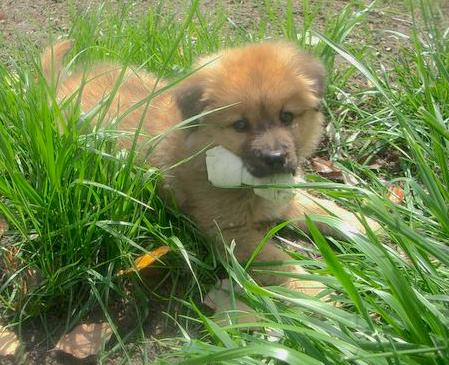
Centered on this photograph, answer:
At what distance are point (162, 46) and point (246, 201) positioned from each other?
42.8 inches

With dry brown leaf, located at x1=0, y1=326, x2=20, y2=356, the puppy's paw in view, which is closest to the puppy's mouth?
the puppy's paw

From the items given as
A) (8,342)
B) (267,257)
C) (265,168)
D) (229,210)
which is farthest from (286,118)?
(8,342)

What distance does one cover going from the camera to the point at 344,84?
3.70 m

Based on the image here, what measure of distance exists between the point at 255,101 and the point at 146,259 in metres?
0.73

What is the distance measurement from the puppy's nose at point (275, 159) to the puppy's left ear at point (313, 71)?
39 centimetres

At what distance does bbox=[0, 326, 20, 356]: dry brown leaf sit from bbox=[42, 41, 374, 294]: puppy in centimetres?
81

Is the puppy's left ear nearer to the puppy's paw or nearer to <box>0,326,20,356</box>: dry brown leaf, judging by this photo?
the puppy's paw

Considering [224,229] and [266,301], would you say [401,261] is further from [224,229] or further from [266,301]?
[224,229]

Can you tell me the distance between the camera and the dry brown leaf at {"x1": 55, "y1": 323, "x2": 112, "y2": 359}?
238cm

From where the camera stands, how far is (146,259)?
2557mm

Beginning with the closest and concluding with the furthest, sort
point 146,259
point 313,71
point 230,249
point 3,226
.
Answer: point 230,249 → point 146,259 → point 3,226 → point 313,71

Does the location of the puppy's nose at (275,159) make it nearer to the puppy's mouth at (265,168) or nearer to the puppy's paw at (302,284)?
the puppy's mouth at (265,168)

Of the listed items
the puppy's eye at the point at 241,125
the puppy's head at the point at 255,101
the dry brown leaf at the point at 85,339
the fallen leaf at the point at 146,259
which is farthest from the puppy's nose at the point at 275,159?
the dry brown leaf at the point at 85,339

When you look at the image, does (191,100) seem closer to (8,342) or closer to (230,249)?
(230,249)
